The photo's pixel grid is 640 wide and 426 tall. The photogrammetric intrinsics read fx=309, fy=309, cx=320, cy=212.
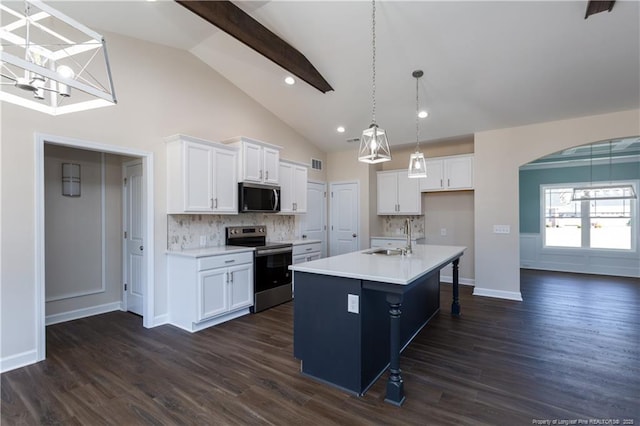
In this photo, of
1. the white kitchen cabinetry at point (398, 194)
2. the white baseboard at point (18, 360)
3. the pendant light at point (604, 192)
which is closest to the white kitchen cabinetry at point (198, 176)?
the white baseboard at point (18, 360)

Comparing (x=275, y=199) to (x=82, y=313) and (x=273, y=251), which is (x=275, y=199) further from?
(x=82, y=313)

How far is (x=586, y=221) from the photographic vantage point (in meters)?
7.41

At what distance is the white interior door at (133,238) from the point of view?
13.5 ft

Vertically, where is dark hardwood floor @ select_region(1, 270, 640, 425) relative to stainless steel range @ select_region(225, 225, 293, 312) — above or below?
below

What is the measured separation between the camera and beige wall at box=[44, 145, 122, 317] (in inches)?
151

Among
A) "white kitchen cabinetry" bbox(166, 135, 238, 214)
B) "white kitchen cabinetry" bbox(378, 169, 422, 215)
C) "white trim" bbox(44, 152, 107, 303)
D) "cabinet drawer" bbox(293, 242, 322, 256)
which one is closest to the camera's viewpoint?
"white kitchen cabinetry" bbox(166, 135, 238, 214)

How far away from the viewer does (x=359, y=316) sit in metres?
2.32

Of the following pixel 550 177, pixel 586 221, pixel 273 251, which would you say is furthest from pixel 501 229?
pixel 586 221

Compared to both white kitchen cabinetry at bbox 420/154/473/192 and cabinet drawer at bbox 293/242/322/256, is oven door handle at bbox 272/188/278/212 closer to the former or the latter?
cabinet drawer at bbox 293/242/322/256

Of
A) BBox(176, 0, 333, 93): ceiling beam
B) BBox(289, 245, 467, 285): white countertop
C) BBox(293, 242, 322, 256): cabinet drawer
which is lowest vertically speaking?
BBox(293, 242, 322, 256): cabinet drawer

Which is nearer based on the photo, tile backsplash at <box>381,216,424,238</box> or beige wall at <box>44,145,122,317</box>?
beige wall at <box>44,145,122,317</box>

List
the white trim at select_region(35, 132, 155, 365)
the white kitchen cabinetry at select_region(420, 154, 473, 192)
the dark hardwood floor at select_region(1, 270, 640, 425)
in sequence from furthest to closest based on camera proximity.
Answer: the white kitchen cabinetry at select_region(420, 154, 473, 192) < the white trim at select_region(35, 132, 155, 365) < the dark hardwood floor at select_region(1, 270, 640, 425)

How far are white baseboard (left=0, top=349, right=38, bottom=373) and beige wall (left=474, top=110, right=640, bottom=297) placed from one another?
5.81 metres

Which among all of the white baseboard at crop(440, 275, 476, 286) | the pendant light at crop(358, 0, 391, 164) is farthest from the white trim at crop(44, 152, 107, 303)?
the white baseboard at crop(440, 275, 476, 286)
